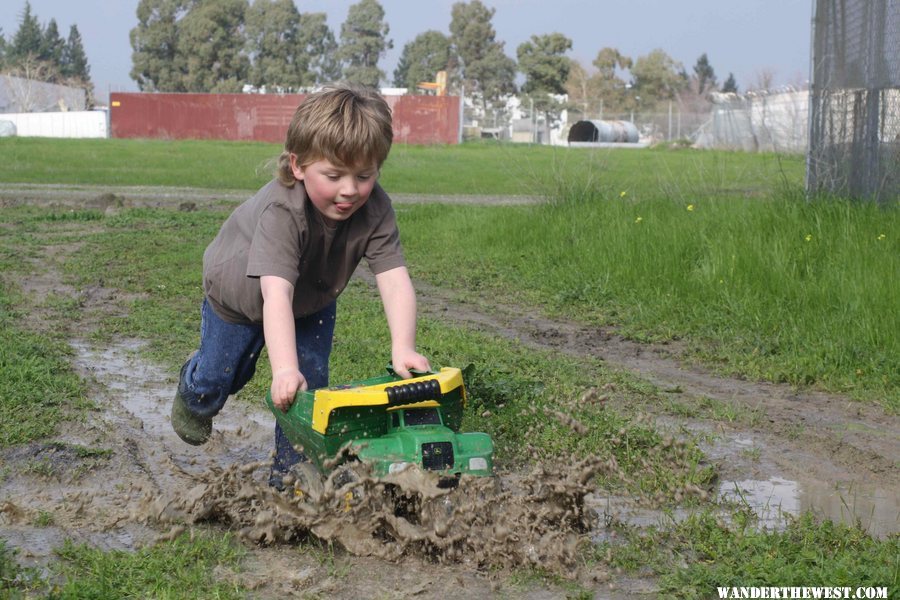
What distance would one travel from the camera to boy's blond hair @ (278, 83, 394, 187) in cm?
355

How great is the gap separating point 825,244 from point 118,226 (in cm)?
782

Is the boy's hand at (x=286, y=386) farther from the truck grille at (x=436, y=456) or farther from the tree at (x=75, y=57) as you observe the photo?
the tree at (x=75, y=57)

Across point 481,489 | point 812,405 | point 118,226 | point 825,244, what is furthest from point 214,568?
point 118,226

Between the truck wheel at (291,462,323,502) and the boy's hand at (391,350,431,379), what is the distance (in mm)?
418

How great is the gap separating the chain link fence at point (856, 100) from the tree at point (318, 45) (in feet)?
268

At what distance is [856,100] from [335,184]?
7589 mm

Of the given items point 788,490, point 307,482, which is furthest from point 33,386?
point 788,490

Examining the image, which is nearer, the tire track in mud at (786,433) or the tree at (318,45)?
the tire track in mud at (786,433)

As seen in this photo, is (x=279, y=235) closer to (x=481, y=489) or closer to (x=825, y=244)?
(x=481, y=489)

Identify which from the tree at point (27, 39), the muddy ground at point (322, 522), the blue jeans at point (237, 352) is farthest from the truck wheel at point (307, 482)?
the tree at point (27, 39)

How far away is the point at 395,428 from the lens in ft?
11.1

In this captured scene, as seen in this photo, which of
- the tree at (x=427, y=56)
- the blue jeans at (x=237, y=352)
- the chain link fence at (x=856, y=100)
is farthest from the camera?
the tree at (x=427, y=56)

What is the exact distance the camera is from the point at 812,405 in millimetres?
5367

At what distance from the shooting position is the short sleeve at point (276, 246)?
366cm
